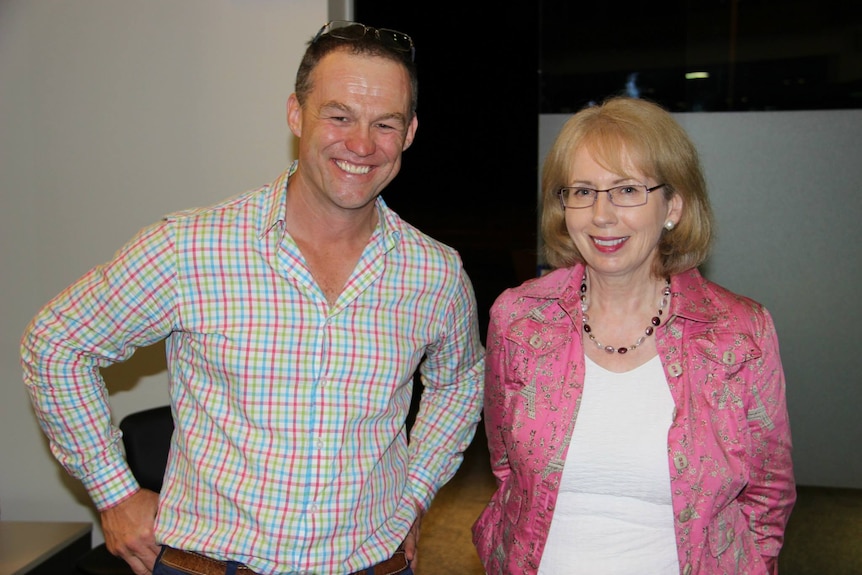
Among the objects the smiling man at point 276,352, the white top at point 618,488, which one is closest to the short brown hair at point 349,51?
the smiling man at point 276,352

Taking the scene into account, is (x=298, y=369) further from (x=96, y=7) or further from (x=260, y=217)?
(x=96, y=7)

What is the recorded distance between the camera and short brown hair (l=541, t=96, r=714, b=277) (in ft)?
6.64

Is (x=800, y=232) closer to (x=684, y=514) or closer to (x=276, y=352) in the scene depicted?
(x=684, y=514)

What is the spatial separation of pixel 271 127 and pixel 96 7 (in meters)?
0.78

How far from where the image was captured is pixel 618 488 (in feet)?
6.46

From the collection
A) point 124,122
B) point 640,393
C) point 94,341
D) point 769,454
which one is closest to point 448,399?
point 640,393

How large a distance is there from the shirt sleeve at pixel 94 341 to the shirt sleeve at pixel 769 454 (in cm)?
137

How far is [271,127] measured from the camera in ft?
10.7

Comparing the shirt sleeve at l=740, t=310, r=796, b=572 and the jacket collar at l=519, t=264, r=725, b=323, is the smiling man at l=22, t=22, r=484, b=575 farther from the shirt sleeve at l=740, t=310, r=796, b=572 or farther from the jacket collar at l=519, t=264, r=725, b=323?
the shirt sleeve at l=740, t=310, r=796, b=572

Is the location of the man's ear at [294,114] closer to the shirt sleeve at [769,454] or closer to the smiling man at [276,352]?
the smiling man at [276,352]

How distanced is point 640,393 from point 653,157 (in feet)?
1.79

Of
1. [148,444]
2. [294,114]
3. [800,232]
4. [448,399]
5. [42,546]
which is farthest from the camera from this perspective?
[800,232]

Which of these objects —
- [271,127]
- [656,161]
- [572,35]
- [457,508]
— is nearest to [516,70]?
[572,35]

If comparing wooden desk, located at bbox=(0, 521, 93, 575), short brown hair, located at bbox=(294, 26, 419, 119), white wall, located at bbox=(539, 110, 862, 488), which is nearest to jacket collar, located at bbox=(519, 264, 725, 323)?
short brown hair, located at bbox=(294, 26, 419, 119)
